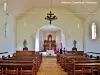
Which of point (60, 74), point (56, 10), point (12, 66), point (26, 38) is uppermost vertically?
point (56, 10)

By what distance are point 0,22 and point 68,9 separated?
8332mm

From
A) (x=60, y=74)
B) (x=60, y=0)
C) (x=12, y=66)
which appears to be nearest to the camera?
(x=12, y=66)

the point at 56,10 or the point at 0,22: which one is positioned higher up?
the point at 56,10

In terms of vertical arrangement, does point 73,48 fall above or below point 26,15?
below

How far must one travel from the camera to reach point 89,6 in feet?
44.3

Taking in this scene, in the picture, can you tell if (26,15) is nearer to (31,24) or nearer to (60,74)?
(31,24)

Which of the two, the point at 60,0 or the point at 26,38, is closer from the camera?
the point at 60,0

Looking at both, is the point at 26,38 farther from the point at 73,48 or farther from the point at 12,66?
the point at 12,66

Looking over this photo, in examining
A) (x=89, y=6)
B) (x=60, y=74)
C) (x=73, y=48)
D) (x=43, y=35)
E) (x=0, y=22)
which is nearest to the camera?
(x=60, y=74)

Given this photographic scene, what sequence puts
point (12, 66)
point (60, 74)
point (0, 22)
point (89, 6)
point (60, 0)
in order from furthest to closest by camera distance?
point (60, 0), point (89, 6), point (0, 22), point (60, 74), point (12, 66)

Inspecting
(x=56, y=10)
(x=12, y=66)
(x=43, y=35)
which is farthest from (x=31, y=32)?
(x=12, y=66)

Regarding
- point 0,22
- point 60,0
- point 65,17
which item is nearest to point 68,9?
point 65,17

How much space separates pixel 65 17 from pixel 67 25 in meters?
0.78

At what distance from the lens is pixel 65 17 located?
18.1m
